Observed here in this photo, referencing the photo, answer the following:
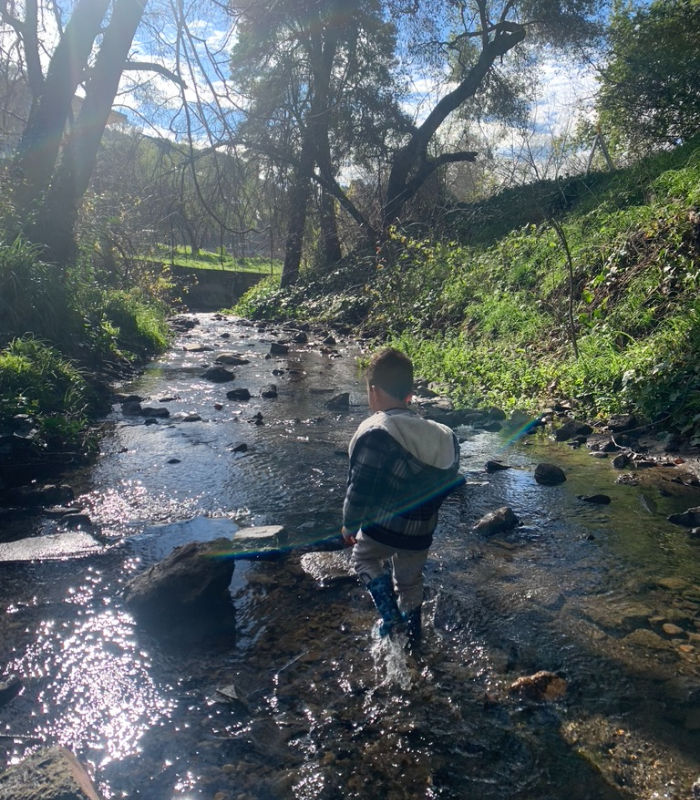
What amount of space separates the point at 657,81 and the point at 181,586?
13984mm

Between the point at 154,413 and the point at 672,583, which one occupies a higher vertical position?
the point at 672,583

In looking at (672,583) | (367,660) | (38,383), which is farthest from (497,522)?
(38,383)

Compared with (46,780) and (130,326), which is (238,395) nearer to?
(130,326)

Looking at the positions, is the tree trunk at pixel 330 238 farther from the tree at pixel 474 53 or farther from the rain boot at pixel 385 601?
the rain boot at pixel 385 601

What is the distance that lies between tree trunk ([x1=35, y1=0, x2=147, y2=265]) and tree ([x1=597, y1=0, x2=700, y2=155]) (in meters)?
9.57

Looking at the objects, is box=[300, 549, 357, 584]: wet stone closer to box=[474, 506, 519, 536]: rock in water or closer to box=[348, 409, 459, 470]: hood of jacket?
box=[474, 506, 519, 536]: rock in water

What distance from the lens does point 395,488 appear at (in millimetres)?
3176

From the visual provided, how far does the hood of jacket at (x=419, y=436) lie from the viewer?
10.3ft

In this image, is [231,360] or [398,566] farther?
[231,360]

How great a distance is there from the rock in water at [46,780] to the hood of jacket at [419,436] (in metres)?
1.71

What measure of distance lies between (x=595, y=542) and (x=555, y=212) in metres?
11.5

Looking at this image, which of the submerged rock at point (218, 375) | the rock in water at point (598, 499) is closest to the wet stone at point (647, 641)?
the rock in water at point (598, 499)

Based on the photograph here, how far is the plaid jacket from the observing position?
315 centimetres

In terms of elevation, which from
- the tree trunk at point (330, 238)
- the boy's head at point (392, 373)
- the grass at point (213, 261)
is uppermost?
the tree trunk at point (330, 238)
